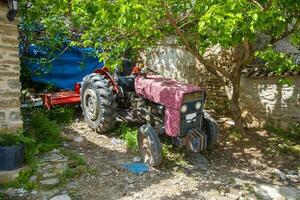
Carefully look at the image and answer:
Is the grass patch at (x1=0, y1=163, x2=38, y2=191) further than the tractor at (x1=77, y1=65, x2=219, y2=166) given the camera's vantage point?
No

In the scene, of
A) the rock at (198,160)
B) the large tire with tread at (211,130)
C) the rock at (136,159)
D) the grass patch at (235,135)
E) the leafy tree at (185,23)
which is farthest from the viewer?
the grass patch at (235,135)

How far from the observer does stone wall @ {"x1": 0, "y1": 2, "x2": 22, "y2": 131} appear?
5.45m

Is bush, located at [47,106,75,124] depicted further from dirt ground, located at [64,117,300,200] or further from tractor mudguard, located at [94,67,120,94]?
tractor mudguard, located at [94,67,120,94]

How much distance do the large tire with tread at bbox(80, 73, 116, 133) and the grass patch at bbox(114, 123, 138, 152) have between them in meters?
0.23

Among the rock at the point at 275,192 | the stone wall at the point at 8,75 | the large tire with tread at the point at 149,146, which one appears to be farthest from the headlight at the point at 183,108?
the stone wall at the point at 8,75

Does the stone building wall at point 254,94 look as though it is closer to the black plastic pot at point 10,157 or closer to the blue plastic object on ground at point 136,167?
the blue plastic object on ground at point 136,167

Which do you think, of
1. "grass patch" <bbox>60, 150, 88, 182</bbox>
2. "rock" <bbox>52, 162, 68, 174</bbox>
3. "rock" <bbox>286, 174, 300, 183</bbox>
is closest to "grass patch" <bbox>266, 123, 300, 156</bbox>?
"rock" <bbox>286, 174, 300, 183</bbox>

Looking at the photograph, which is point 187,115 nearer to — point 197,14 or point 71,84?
point 197,14

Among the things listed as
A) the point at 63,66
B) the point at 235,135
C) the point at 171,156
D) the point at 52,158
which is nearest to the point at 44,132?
the point at 52,158

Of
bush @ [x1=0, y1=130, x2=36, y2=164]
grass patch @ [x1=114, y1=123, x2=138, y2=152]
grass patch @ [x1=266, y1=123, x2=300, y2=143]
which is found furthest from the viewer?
grass patch @ [x1=266, y1=123, x2=300, y2=143]

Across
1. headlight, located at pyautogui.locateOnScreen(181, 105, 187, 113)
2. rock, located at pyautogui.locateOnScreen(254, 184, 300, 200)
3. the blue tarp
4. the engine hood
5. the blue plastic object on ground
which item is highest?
the blue tarp

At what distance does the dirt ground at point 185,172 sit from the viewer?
16.5ft

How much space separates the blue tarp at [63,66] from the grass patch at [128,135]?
8.22ft

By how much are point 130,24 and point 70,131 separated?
323 cm
